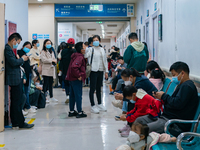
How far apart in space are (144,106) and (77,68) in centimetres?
206

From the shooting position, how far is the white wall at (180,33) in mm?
3459

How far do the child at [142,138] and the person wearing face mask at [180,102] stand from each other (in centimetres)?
15

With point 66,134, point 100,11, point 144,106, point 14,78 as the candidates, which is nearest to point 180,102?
point 144,106

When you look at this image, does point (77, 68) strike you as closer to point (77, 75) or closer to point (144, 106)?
point (77, 75)

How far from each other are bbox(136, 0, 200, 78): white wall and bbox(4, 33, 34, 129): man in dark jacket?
2514 mm

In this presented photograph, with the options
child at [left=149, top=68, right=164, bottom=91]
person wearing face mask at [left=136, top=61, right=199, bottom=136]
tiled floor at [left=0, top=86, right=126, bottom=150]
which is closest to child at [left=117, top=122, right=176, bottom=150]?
person wearing face mask at [left=136, top=61, right=199, bottom=136]

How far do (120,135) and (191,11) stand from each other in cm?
204

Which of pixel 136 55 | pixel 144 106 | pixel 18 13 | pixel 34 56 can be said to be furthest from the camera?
pixel 34 56

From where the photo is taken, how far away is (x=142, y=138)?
2400mm

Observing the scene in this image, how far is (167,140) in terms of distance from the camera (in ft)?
7.61

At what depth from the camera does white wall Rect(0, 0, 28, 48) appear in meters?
4.86

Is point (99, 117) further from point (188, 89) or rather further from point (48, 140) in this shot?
point (188, 89)

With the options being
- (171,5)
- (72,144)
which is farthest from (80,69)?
(171,5)

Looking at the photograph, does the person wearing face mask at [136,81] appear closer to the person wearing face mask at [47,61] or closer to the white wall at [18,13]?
the white wall at [18,13]
